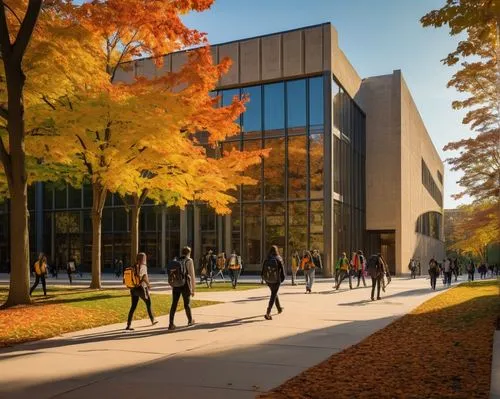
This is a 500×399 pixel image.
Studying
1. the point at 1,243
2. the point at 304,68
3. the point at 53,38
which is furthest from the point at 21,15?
the point at 1,243

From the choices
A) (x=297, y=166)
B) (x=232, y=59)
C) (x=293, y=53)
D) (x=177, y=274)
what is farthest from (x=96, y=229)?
(x=232, y=59)

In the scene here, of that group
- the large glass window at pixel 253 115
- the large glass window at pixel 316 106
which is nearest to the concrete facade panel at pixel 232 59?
the large glass window at pixel 253 115

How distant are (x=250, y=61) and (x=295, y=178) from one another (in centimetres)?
805

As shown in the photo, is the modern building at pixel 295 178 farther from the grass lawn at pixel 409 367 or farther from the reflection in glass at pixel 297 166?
the grass lawn at pixel 409 367

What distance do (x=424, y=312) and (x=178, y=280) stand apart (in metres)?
6.76

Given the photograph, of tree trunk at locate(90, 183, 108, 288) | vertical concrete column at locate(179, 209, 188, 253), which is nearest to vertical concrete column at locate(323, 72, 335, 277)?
vertical concrete column at locate(179, 209, 188, 253)

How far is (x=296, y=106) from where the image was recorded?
119 feet

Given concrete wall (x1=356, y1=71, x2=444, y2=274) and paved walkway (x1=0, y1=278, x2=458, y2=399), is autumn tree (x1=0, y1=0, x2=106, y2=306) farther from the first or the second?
concrete wall (x1=356, y1=71, x2=444, y2=274)

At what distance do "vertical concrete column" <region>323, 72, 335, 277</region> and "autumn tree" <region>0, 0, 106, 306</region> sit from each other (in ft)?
67.3

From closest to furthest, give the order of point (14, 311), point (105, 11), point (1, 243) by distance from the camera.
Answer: point (14, 311), point (105, 11), point (1, 243)

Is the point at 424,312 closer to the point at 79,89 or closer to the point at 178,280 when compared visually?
the point at 178,280

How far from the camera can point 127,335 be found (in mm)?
10891

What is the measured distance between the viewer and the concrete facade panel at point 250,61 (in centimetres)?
3716

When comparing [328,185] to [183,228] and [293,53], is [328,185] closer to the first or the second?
[293,53]
